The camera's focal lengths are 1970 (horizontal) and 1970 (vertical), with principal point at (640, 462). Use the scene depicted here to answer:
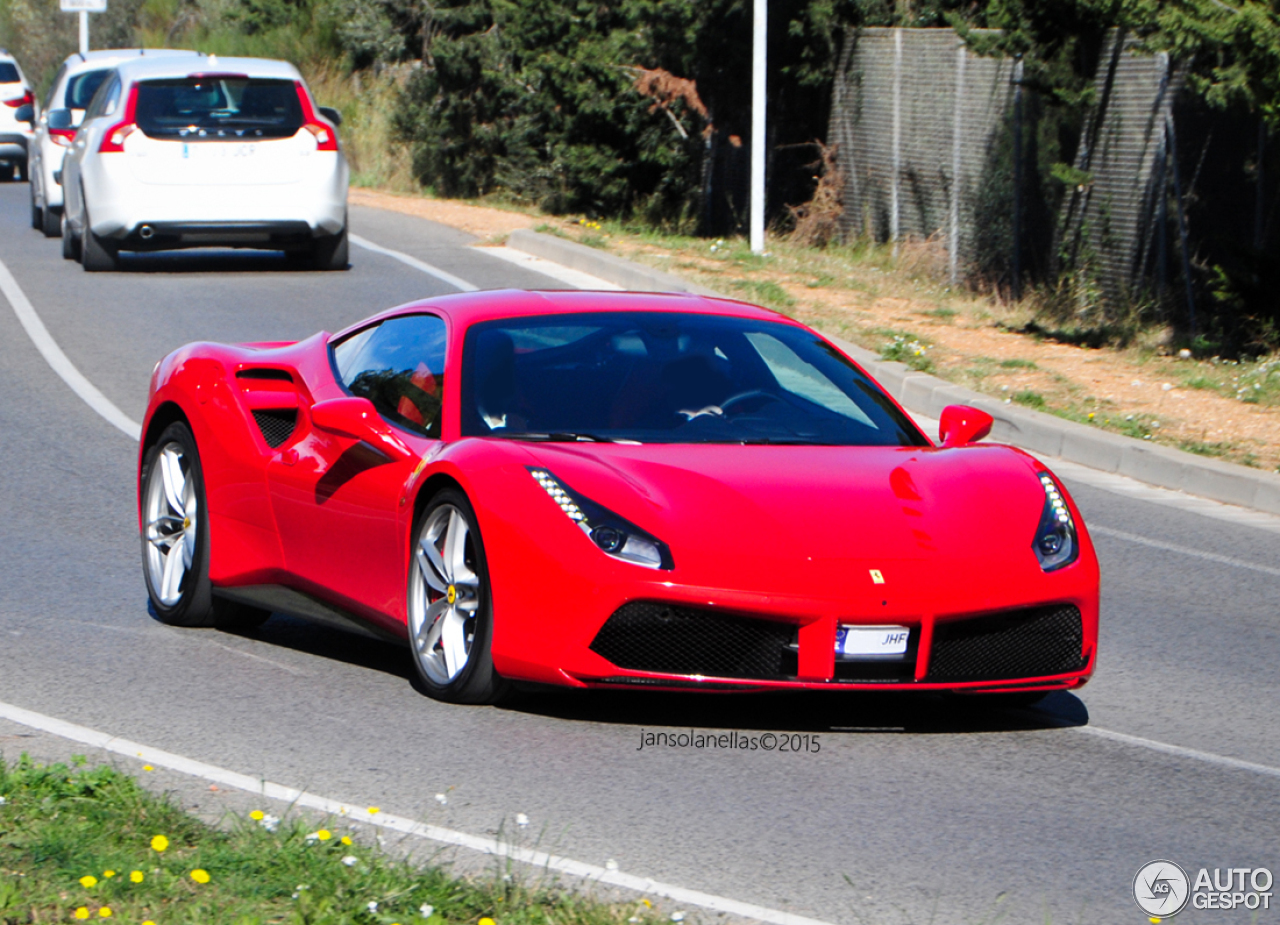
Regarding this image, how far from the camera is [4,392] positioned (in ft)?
42.3

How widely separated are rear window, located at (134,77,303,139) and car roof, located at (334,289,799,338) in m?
11.8

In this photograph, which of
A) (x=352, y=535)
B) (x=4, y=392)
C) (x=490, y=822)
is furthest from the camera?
(x=4, y=392)

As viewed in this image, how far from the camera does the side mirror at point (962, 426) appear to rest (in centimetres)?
661

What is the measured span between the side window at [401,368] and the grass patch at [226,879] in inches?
80.1

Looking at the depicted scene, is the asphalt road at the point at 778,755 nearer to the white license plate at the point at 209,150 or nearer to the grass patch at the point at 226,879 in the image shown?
the grass patch at the point at 226,879

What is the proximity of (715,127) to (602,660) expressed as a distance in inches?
916

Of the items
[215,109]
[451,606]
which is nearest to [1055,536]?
[451,606]

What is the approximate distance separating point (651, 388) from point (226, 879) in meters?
2.75

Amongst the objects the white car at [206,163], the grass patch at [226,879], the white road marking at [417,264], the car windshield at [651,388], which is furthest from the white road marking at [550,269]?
the grass patch at [226,879]

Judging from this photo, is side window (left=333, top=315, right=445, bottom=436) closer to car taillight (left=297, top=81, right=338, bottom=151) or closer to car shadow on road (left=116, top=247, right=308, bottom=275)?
car taillight (left=297, top=81, right=338, bottom=151)

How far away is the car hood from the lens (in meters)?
5.50

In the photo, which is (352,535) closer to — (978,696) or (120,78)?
(978,696)

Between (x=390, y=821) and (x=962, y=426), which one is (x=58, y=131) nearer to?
(x=962, y=426)

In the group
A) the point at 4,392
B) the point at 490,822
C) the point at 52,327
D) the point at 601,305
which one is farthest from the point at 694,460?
the point at 52,327
